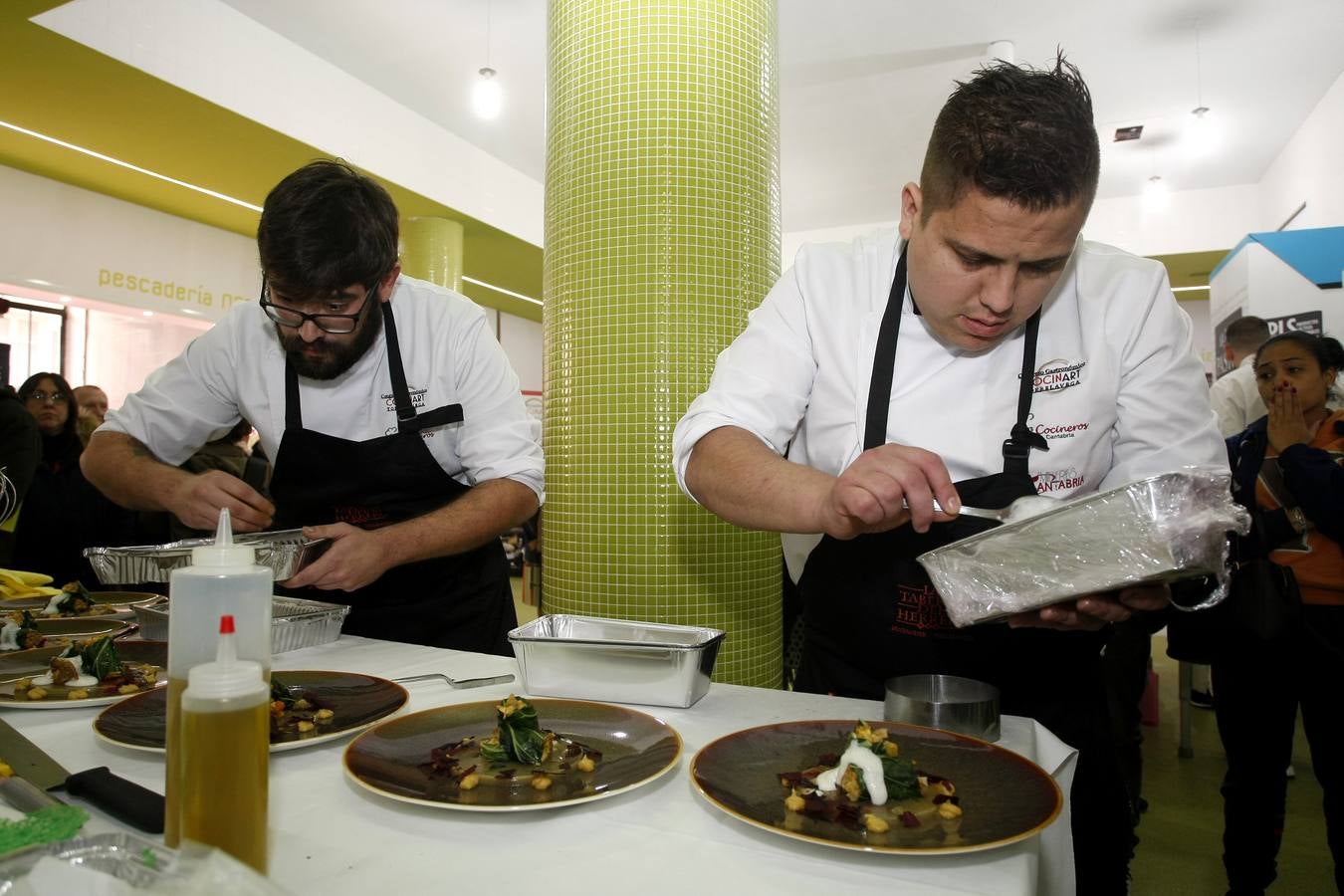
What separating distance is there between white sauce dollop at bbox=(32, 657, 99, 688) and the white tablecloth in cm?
19

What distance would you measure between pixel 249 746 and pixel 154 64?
5373 mm

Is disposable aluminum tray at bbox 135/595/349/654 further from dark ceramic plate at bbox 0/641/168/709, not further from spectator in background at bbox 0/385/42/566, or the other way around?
spectator in background at bbox 0/385/42/566

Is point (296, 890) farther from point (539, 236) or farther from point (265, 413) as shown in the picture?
point (539, 236)

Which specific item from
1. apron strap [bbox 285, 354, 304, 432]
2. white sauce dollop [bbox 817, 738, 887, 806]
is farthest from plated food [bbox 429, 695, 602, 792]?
apron strap [bbox 285, 354, 304, 432]

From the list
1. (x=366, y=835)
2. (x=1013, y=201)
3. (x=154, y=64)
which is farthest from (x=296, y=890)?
(x=154, y=64)

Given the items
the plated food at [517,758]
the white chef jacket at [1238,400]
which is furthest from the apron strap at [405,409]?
the white chef jacket at [1238,400]

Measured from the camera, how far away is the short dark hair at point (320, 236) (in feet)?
5.57

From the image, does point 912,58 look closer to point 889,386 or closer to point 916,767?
point 889,386

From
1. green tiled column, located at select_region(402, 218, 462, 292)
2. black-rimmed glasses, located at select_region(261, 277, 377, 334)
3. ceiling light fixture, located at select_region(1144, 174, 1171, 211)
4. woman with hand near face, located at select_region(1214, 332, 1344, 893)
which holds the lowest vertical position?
woman with hand near face, located at select_region(1214, 332, 1344, 893)

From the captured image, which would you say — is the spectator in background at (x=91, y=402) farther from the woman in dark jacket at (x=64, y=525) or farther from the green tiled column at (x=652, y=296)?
the green tiled column at (x=652, y=296)

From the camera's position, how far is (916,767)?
0.93 m

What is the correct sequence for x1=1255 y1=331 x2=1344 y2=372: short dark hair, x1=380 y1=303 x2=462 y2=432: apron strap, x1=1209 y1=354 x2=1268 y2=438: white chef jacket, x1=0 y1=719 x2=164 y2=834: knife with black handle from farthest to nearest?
x1=1209 y1=354 x2=1268 y2=438: white chef jacket
x1=1255 y1=331 x2=1344 y2=372: short dark hair
x1=380 y1=303 x2=462 y2=432: apron strap
x1=0 y1=719 x2=164 y2=834: knife with black handle

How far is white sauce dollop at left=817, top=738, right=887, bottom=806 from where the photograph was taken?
0.86m

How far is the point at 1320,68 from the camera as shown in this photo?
5.87 meters
